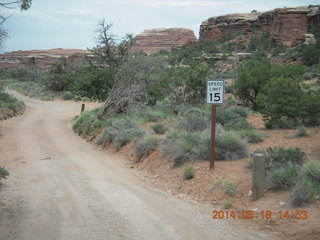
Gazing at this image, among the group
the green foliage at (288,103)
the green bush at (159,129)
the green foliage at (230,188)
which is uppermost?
the green foliage at (288,103)

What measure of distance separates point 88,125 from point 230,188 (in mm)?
11910

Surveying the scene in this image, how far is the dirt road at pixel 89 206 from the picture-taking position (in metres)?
5.75

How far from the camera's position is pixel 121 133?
1370 centimetres

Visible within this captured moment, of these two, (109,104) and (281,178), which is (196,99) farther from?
(281,178)

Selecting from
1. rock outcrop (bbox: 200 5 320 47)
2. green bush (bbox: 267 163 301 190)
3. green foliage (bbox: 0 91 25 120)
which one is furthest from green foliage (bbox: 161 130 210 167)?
rock outcrop (bbox: 200 5 320 47)

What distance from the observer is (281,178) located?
23.6 ft

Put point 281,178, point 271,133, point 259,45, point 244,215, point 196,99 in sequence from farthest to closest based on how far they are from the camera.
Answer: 1. point 259,45
2. point 196,99
3. point 271,133
4. point 281,178
5. point 244,215

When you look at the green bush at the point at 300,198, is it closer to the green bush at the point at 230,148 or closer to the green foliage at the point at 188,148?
the green bush at the point at 230,148

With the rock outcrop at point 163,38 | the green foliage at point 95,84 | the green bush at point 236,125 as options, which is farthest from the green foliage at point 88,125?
the rock outcrop at point 163,38

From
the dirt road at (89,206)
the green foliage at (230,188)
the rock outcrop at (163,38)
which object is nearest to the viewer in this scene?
the dirt road at (89,206)

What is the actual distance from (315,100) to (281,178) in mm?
8071

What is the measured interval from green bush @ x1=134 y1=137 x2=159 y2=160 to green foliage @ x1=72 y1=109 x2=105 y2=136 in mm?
5277

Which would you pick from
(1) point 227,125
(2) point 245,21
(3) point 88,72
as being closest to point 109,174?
(1) point 227,125

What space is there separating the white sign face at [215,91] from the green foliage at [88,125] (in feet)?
29.9
